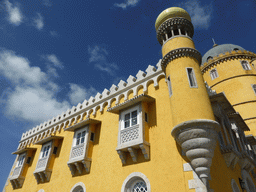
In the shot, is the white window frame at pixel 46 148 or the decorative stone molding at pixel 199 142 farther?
the white window frame at pixel 46 148

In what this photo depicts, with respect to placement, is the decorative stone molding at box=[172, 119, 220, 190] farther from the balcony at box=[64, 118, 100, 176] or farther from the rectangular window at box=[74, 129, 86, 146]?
the rectangular window at box=[74, 129, 86, 146]

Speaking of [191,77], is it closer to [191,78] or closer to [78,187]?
[191,78]

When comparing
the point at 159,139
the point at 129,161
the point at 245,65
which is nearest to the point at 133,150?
the point at 129,161

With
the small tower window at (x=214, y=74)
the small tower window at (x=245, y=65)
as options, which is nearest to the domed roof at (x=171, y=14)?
the small tower window at (x=214, y=74)

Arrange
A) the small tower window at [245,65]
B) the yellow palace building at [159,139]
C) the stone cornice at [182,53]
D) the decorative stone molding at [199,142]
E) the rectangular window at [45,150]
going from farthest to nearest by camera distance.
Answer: the small tower window at [245,65] < the rectangular window at [45,150] < the stone cornice at [182,53] < the yellow palace building at [159,139] < the decorative stone molding at [199,142]

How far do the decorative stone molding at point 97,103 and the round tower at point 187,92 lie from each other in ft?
5.45

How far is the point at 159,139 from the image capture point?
10.3m

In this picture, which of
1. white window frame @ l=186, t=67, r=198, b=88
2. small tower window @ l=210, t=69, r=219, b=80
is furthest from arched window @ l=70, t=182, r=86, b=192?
small tower window @ l=210, t=69, r=219, b=80

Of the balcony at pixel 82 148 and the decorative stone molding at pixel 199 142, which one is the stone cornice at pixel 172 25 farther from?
the balcony at pixel 82 148

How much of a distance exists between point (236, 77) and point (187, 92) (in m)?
16.0

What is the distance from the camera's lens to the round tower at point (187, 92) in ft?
26.5

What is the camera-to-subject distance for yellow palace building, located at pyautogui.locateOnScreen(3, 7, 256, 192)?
855cm

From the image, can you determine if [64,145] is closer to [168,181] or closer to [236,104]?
[168,181]

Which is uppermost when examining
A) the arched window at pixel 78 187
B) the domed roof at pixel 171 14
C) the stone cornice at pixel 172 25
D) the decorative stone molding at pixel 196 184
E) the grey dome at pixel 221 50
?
the grey dome at pixel 221 50
